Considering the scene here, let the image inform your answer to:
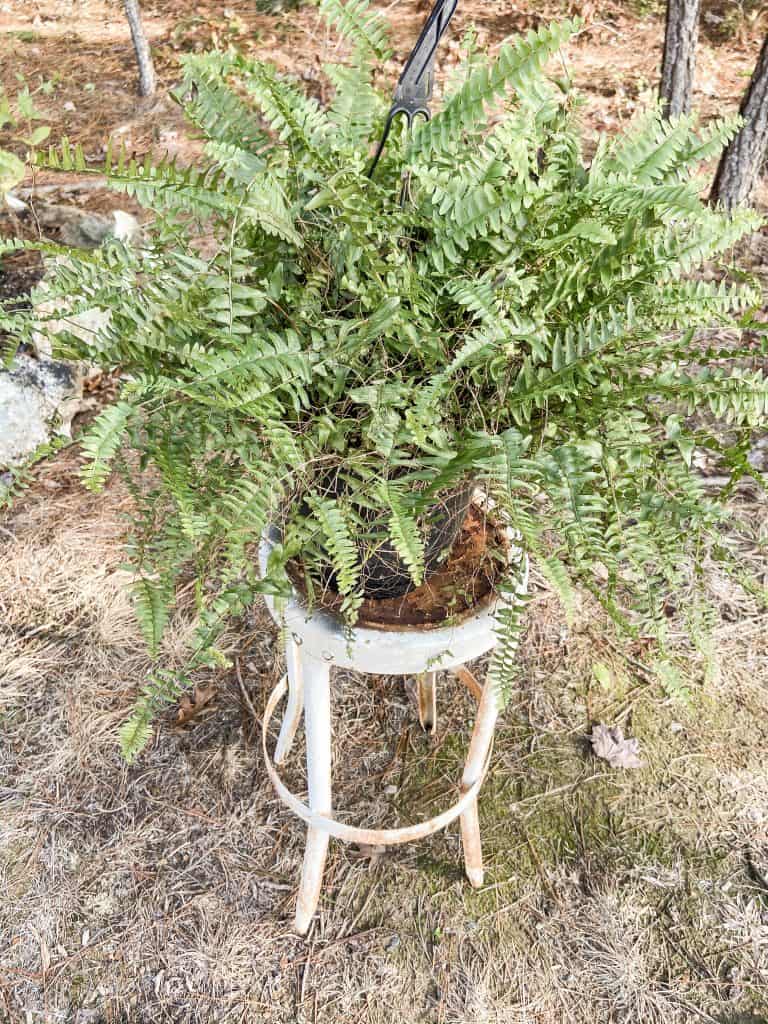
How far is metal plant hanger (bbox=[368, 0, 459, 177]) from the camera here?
0.99m

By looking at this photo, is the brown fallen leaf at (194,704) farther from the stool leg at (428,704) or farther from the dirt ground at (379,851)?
the stool leg at (428,704)

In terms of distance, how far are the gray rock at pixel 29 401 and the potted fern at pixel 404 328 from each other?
1.85 m

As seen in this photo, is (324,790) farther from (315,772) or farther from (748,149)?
(748,149)

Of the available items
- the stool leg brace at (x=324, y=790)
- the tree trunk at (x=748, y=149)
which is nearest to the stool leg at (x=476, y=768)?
the stool leg brace at (x=324, y=790)

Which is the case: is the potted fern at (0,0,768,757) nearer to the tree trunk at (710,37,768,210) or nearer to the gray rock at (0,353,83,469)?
the gray rock at (0,353,83,469)

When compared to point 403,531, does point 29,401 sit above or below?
below

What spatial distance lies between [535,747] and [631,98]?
353 cm

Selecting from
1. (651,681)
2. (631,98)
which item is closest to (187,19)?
(631,98)

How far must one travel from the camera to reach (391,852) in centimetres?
205

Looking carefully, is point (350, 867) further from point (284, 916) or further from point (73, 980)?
point (73, 980)

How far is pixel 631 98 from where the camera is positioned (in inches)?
168

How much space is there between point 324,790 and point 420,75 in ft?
4.40

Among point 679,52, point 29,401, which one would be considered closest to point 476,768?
point 29,401

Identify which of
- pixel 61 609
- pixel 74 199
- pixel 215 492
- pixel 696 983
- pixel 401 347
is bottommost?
pixel 696 983
